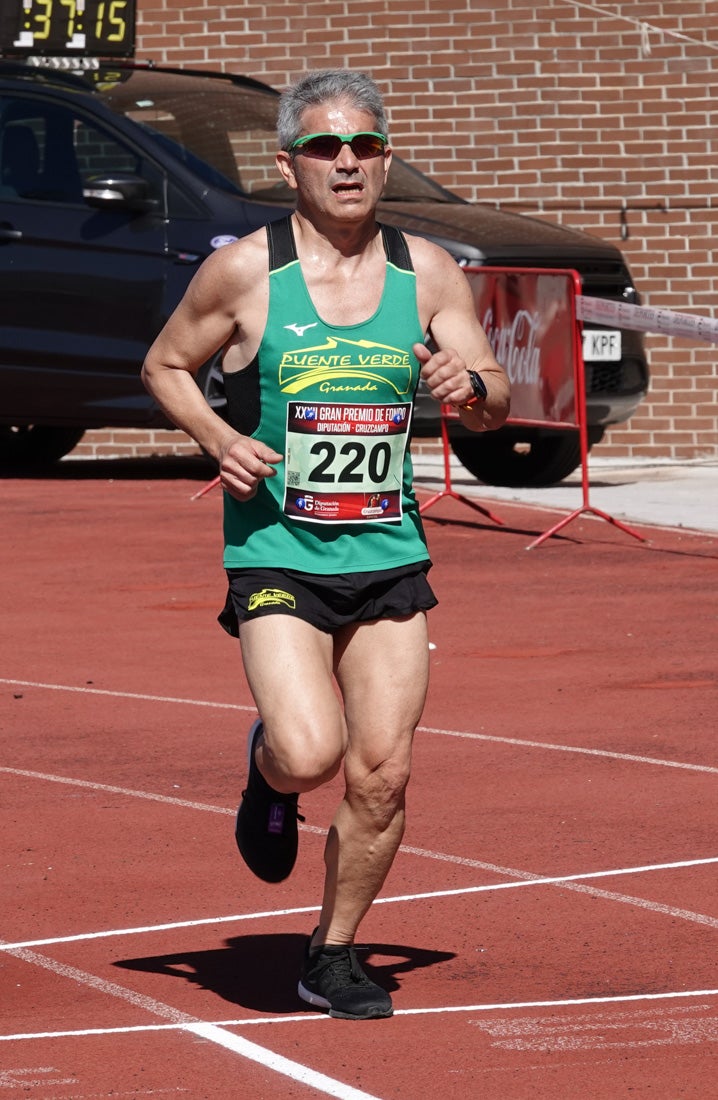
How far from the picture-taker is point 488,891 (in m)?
6.20

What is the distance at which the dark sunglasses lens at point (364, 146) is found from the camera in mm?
5188

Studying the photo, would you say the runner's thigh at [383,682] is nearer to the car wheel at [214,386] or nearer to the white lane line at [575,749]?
the white lane line at [575,749]

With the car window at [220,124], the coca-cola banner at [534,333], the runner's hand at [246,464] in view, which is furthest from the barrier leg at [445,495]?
the runner's hand at [246,464]

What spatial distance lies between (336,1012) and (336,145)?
6.52 feet

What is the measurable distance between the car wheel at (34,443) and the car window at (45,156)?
2.73m

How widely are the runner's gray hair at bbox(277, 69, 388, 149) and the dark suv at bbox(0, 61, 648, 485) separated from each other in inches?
337

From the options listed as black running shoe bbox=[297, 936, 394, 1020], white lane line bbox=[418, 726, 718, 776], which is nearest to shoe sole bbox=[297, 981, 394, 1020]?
black running shoe bbox=[297, 936, 394, 1020]

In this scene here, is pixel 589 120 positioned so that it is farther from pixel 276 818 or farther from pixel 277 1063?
pixel 277 1063

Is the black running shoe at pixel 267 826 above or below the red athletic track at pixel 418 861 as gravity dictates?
above

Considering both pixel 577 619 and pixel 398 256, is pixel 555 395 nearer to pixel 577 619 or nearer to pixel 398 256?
pixel 577 619

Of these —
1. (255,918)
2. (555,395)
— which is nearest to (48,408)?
(555,395)

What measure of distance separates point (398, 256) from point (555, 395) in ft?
27.7

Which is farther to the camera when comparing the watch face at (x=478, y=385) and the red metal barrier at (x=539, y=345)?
the red metal barrier at (x=539, y=345)

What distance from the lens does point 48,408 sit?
14.7 m
